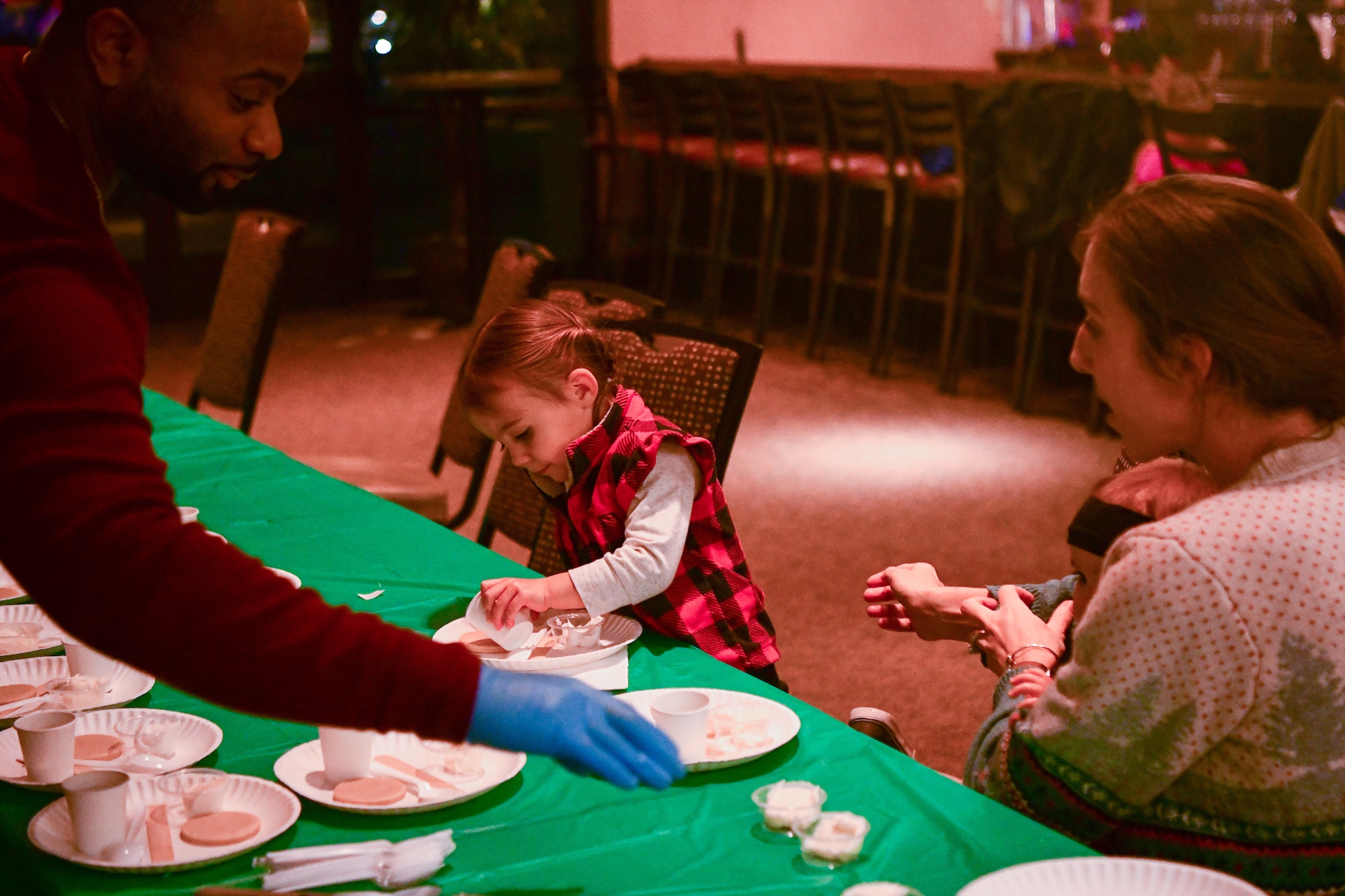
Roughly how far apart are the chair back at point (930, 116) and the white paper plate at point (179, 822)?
4.21m

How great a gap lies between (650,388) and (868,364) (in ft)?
11.8

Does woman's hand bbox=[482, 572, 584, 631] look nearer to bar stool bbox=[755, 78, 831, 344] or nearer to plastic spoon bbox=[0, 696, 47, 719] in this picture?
plastic spoon bbox=[0, 696, 47, 719]

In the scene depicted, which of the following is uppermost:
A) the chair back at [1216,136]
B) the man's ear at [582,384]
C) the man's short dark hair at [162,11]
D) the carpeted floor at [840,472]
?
the man's short dark hair at [162,11]

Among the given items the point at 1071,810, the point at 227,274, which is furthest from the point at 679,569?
the point at 227,274

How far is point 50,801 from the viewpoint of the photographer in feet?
3.85

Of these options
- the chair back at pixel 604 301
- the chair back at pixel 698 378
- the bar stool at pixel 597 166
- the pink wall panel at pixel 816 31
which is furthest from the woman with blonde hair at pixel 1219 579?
the pink wall panel at pixel 816 31

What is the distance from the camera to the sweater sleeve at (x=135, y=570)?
0.81 m

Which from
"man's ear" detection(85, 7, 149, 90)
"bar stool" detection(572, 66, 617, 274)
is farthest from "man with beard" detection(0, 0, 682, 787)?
"bar stool" detection(572, 66, 617, 274)

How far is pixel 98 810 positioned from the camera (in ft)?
3.40

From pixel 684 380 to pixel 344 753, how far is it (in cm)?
102

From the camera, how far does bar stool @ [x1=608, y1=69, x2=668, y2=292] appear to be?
6.34 meters

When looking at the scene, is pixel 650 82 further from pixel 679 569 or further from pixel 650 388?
pixel 679 569

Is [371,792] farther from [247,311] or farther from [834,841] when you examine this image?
[247,311]

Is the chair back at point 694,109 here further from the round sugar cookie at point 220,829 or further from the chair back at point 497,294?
the round sugar cookie at point 220,829
